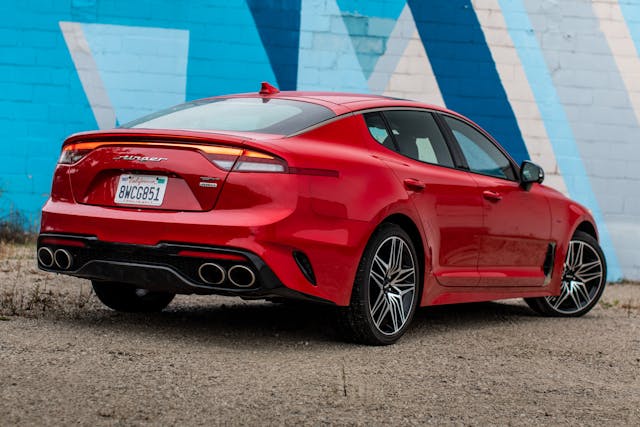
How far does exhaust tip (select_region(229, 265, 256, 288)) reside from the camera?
5121 mm

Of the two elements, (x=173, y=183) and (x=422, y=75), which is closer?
(x=173, y=183)

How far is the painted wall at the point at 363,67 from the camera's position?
37.8 feet

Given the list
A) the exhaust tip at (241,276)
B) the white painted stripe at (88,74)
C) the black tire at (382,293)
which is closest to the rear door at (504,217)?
the black tire at (382,293)

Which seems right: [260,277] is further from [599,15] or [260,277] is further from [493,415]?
[599,15]

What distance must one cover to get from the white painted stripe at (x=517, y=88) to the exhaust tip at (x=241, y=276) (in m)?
7.46

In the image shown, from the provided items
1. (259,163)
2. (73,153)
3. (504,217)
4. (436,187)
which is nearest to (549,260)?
(504,217)

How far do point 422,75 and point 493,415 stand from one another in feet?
25.9

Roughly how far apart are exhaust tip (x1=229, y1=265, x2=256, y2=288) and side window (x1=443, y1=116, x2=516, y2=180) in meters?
2.25

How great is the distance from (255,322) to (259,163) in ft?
5.58

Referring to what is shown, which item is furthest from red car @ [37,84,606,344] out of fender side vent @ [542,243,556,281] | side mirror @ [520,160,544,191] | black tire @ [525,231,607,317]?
black tire @ [525,231,607,317]

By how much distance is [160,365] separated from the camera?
191 inches

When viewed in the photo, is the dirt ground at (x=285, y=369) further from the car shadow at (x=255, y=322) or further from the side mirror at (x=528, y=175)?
the side mirror at (x=528, y=175)

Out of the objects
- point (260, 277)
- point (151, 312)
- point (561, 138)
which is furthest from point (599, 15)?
point (260, 277)

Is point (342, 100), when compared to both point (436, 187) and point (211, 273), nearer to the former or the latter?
point (436, 187)
